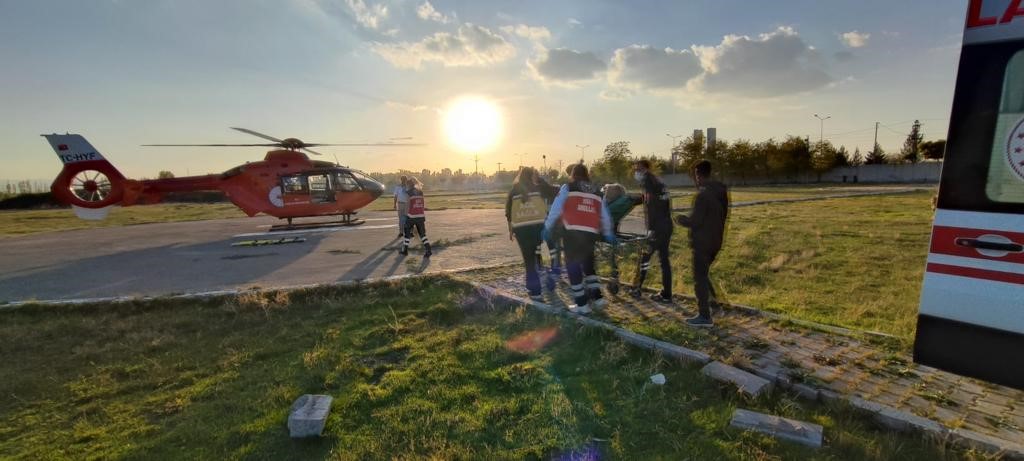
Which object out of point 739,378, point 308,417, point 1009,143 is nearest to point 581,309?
point 739,378

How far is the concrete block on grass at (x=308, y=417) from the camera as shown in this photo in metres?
3.30

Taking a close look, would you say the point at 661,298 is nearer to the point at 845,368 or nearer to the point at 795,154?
the point at 845,368

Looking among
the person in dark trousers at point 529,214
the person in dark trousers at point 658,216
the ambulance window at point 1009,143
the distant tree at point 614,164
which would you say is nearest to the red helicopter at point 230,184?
the person in dark trousers at point 529,214

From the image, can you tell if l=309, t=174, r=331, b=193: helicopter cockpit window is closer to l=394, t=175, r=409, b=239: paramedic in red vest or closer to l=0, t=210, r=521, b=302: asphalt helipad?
l=0, t=210, r=521, b=302: asphalt helipad

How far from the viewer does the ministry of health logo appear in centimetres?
270

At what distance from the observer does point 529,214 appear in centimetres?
653

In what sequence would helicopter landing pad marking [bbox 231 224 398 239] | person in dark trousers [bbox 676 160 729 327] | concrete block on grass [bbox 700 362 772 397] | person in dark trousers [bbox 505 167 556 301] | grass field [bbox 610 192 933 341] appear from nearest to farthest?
concrete block on grass [bbox 700 362 772 397] → person in dark trousers [bbox 676 160 729 327] → grass field [bbox 610 192 933 341] → person in dark trousers [bbox 505 167 556 301] → helicopter landing pad marking [bbox 231 224 398 239]

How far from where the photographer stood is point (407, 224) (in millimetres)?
10430

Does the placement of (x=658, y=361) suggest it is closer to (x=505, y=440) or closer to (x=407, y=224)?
(x=505, y=440)

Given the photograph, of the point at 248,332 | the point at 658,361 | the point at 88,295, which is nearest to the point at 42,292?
the point at 88,295

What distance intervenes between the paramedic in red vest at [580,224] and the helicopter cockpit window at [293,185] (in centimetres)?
1335

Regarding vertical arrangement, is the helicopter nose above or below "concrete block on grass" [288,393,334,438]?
above

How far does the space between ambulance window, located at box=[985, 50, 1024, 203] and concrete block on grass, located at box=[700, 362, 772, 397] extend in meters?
1.97

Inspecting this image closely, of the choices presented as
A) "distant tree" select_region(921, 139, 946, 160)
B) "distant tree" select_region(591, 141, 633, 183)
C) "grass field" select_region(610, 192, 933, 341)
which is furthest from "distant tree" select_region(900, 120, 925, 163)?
"grass field" select_region(610, 192, 933, 341)
